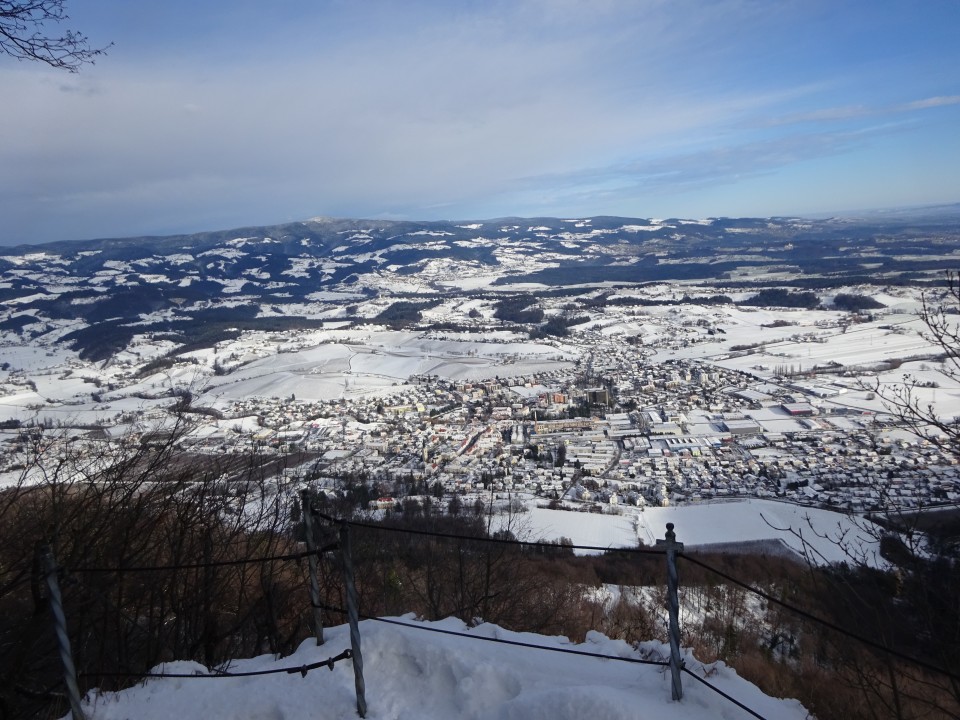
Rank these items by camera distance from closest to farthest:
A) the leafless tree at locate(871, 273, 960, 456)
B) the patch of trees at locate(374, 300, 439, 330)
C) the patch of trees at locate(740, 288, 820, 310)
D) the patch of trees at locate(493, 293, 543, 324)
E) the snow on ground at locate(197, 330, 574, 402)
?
the leafless tree at locate(871, 273, 960, 456) → the snow on ground at locate(197, 330, 574, 402) → the patch of trees at locate(740, 288, 820, 310) → the patch of trees at locate(493, 293, 543, 324) → the patch of trees at locate(374, 300, 439, 330)

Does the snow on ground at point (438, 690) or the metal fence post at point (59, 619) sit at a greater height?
the metal fence post at point (59, 619)

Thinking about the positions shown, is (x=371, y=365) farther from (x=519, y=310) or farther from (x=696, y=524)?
(x=696, y=524)

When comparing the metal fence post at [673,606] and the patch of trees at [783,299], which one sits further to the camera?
the patch of trees at [783,299]

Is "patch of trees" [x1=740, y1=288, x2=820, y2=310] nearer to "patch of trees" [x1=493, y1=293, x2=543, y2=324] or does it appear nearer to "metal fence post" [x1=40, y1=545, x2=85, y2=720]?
"patch of trees" [x1=493, y1=293, x2=543, y2=324]

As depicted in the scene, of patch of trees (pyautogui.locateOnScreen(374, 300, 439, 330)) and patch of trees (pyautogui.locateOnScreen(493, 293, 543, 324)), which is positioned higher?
patch of trees (pyautogui.locateOnScreen(493, 293, 543, 324))

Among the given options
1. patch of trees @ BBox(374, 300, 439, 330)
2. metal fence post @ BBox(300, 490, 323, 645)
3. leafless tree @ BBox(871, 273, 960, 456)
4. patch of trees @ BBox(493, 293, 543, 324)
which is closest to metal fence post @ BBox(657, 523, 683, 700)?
leafless tree @ BBox(871, 273, 960, 456)

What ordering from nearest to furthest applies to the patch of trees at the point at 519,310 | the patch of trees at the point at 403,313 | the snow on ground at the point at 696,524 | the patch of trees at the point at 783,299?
the snow on ground at the point at 696,524 < the patch of trees at the point at 783,299 < the patch of trees at the point at 519,310 < the patch of trees at the point at 403,313

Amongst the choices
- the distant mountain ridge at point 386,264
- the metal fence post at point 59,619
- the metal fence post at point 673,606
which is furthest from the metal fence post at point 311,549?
the distant mountain ridge at point 386,264

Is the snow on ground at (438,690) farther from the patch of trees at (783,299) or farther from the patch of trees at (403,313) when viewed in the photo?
the patch of trees at (783,299)
